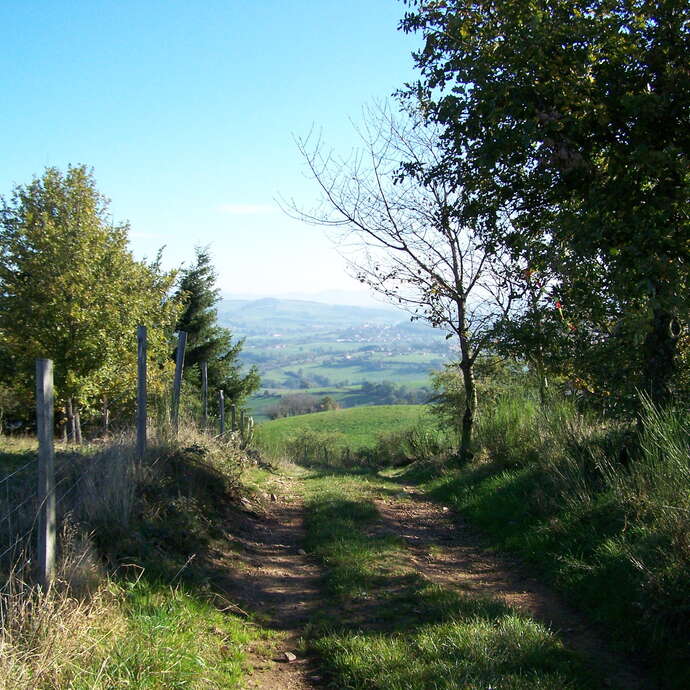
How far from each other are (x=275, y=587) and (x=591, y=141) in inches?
226

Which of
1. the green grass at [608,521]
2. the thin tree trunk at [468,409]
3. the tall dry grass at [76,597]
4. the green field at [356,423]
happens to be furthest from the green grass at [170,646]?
the green field at [356,423]

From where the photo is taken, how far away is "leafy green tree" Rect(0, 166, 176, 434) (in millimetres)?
15570

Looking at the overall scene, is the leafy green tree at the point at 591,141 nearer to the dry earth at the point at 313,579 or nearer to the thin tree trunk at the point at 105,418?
the dry earth at the point at 313,579

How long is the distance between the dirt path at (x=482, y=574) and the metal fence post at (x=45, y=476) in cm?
354

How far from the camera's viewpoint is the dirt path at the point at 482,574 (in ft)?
14.1

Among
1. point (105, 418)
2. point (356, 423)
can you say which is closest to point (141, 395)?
point (105, 418)

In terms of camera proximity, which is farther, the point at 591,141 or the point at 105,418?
the point at 105,418

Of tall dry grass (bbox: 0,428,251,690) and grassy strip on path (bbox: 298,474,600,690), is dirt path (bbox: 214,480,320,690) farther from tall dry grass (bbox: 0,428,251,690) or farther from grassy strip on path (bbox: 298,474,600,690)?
tall dry grass (bbox: 0,428,251,690)

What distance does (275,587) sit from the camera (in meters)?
6.00

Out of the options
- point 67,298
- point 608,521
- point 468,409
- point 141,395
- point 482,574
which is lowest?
point 482,574

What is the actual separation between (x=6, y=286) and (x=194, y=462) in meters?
10.8

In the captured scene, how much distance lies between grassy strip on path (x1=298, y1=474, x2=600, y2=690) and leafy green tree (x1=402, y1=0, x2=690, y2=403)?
2.94 meters

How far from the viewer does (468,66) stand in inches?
273

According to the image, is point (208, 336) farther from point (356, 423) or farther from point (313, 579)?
point (313, 579)
